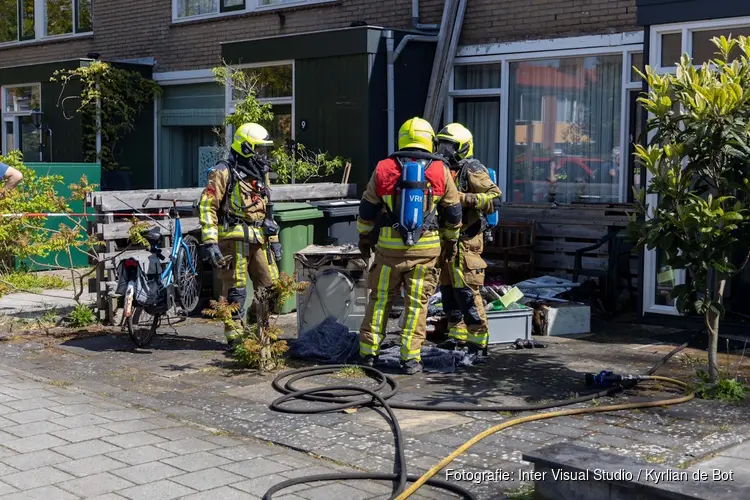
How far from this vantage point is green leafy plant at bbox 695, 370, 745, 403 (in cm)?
724

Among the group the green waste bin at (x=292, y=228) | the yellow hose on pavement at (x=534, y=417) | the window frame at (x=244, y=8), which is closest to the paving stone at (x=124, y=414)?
the yellow hose on pavement at (x=534, y=417)

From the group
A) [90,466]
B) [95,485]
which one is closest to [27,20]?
[90,466]

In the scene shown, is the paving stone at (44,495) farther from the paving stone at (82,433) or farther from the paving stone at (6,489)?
the paving stone at (82,433)

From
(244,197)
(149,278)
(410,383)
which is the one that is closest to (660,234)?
(410,383)

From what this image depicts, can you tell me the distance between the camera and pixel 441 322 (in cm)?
977

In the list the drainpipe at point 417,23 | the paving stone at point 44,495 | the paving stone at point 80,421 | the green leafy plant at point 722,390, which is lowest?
the paving stone at point 44,495

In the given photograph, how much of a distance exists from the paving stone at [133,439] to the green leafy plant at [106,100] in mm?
11639

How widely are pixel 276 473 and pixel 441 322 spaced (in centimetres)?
432

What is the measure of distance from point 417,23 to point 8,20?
→ 1195cm

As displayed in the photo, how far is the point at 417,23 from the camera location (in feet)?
45.2

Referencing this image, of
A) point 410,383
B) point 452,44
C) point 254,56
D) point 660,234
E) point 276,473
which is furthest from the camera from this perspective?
point 254,56

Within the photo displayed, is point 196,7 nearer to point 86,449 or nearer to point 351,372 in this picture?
point 351,372

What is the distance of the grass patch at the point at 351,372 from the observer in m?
8.13

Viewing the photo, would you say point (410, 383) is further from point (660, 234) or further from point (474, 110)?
point (474, 110)
